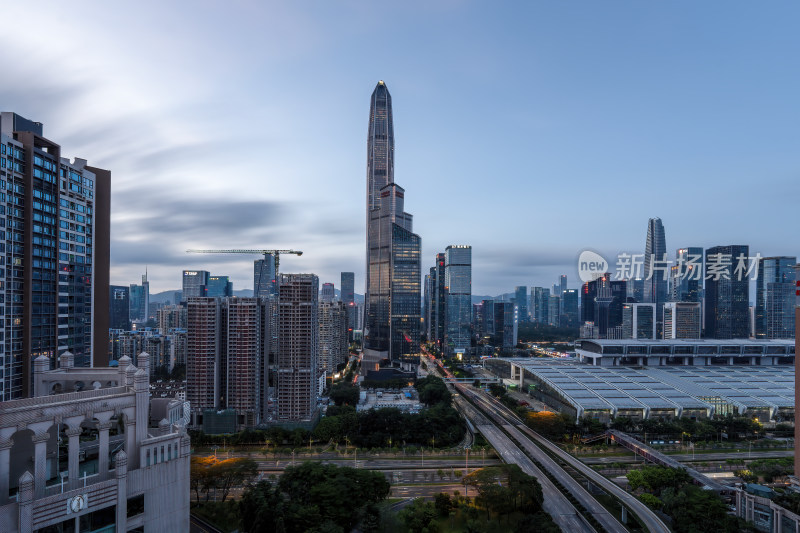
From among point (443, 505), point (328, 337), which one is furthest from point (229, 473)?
point (328, 337)

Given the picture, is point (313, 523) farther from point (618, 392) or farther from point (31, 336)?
point (618, 392)

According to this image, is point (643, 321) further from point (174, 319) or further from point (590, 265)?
point (174, 319)

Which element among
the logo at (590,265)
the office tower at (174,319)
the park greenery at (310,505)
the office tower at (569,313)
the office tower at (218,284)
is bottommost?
the office tower at (569,313)

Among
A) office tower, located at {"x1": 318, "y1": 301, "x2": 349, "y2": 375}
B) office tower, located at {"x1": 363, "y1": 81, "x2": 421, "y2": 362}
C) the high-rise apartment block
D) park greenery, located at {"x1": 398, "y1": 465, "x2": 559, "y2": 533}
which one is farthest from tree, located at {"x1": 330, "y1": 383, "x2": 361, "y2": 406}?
park greenery, located at {"x1": 398, "y1": 465, "x2": 559, "y2": 533}

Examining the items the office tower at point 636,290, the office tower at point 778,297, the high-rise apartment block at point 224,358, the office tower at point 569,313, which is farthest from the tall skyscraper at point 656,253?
the high-rise apartment block at point 224,358

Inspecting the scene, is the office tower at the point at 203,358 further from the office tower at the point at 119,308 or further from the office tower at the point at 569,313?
the office tower at the point at 569,313
